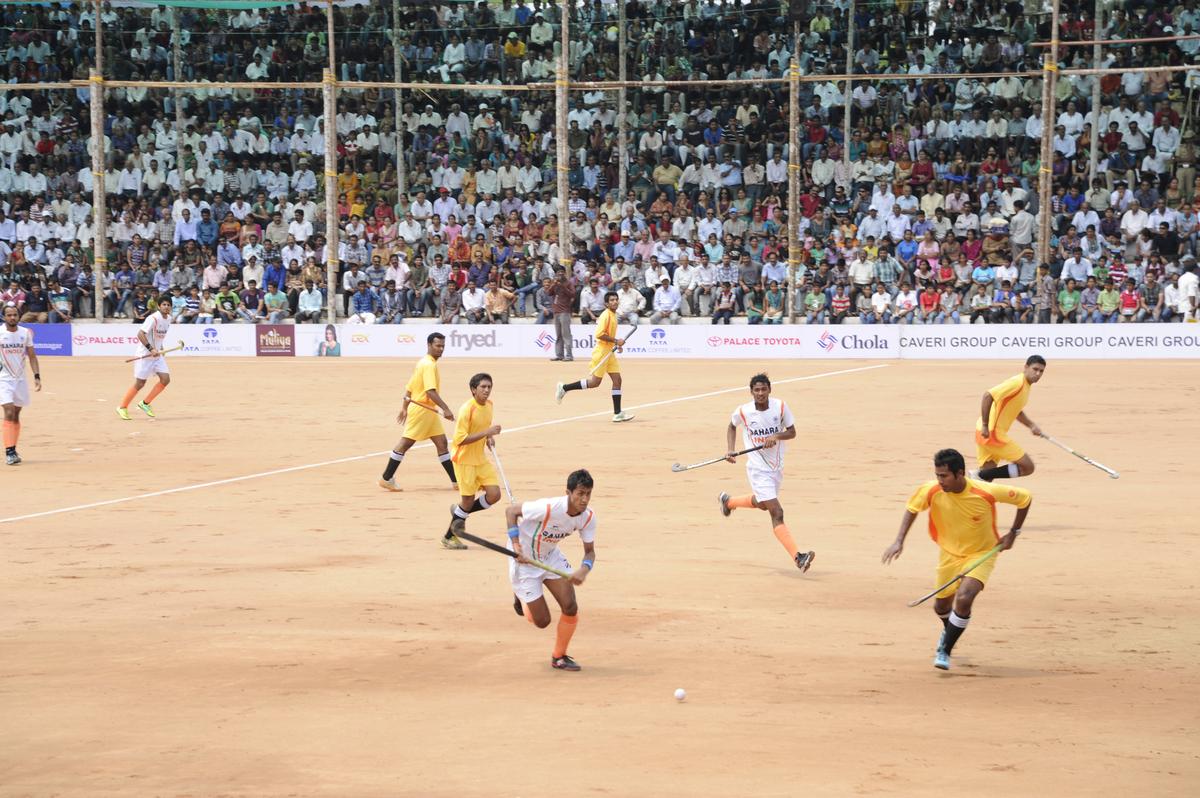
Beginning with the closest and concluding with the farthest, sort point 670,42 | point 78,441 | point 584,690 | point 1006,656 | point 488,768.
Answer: point 488,768, point 584,690, point 1006,656, point 78,441, point 670,42

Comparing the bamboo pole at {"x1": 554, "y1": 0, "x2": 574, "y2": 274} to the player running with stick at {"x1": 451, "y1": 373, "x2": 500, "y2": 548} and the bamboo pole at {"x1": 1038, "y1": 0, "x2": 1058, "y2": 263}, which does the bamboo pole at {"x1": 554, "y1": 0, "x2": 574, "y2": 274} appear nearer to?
the bamboo pole at {"x1": 1038, "y1": 0, "x2": 1058, "y2": 263}

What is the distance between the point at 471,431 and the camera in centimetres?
1435

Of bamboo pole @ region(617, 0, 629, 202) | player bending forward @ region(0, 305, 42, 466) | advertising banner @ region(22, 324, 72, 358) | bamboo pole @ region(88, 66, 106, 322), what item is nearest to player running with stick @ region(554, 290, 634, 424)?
player bending forward @ region(0, 305, 42, 466)

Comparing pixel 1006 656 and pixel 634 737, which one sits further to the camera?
pixel 1006 656

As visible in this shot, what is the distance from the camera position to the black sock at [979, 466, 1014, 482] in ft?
49.8

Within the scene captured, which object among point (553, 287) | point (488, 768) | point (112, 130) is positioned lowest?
point (488, 768)

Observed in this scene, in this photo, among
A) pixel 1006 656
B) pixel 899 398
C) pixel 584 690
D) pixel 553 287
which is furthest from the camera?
pixel 553 287

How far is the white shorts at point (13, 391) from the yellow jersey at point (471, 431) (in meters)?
8.48

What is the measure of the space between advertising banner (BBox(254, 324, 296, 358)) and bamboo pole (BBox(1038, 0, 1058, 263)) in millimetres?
18206

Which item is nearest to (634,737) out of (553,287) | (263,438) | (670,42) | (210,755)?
(210,755)

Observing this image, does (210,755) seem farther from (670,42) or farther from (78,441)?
(670,42)

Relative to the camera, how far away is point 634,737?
8789mm

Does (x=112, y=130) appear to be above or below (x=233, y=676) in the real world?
above

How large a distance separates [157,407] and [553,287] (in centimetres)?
1080
